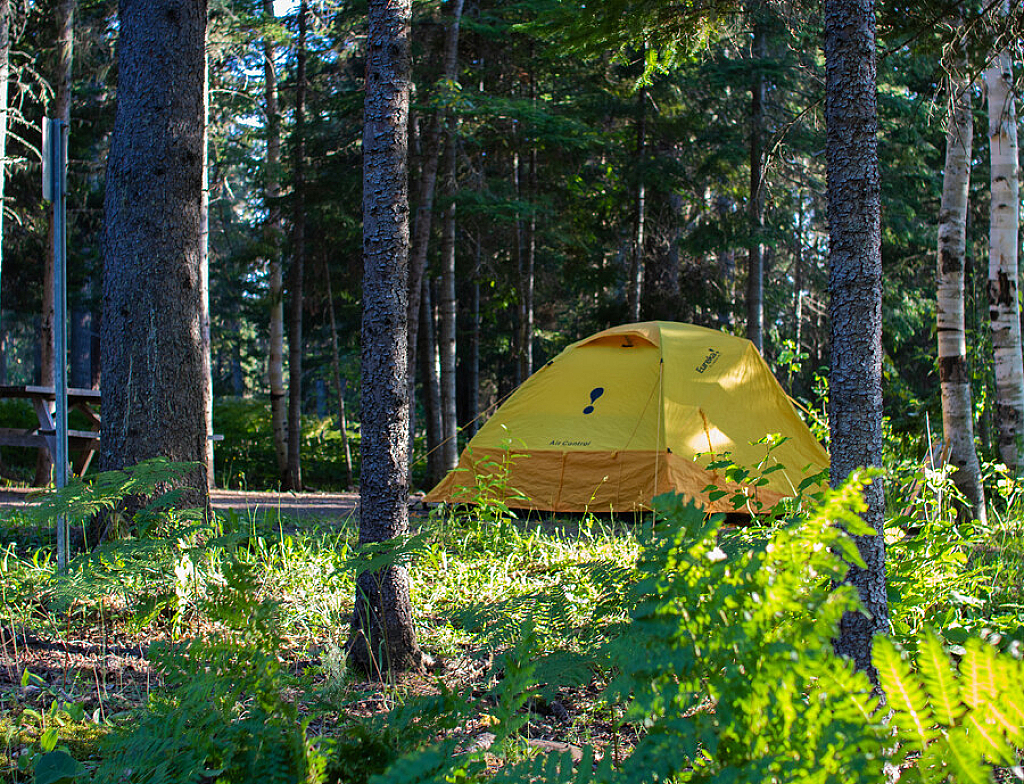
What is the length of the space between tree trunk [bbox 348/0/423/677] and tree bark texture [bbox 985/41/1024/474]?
5721mm

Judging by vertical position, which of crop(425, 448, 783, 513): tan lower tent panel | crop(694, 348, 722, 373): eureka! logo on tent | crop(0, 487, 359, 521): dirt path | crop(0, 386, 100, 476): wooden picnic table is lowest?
crop(0, 487, 359, 521): dirt path

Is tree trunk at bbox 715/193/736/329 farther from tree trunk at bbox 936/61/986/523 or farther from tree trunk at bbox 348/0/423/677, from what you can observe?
tree trunk at bbox 348/0/423/677

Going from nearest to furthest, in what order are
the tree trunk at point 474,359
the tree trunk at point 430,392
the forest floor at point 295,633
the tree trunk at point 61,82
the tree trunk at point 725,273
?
the forest floor at point 295,633 < the tree trunk at point 61,82 < the tree trunk at point 430,392 < the tree trunk at point 725,273 < the tree trunk at point 474,359

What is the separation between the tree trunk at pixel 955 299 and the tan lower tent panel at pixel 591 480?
1754 mm

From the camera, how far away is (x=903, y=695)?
48.9 inches

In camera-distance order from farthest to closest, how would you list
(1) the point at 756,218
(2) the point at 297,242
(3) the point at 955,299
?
1. (2) the point at 297,242
2. (1) the point at 756,218
3. (3) the point at 955,299

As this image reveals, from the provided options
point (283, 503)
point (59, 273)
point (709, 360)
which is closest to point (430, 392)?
point (283, 503)

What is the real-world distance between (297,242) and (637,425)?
26.8 ft

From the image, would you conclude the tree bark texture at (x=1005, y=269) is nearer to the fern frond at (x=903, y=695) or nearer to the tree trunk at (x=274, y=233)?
the fern frond at (x=903, y=695)

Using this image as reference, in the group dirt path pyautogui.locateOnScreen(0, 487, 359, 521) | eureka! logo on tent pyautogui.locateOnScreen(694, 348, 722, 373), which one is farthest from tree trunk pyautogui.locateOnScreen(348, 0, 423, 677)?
eureka! logo on tent pyautogui.locateOnScreen(694, 348, 722, 373)

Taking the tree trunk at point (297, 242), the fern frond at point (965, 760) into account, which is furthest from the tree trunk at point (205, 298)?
the fern frond at point (965, 760)

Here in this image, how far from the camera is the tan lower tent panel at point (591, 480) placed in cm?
726

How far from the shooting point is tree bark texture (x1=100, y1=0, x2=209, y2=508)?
→ 4.63 m

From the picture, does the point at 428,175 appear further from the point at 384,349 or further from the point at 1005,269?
the point at 384,349
